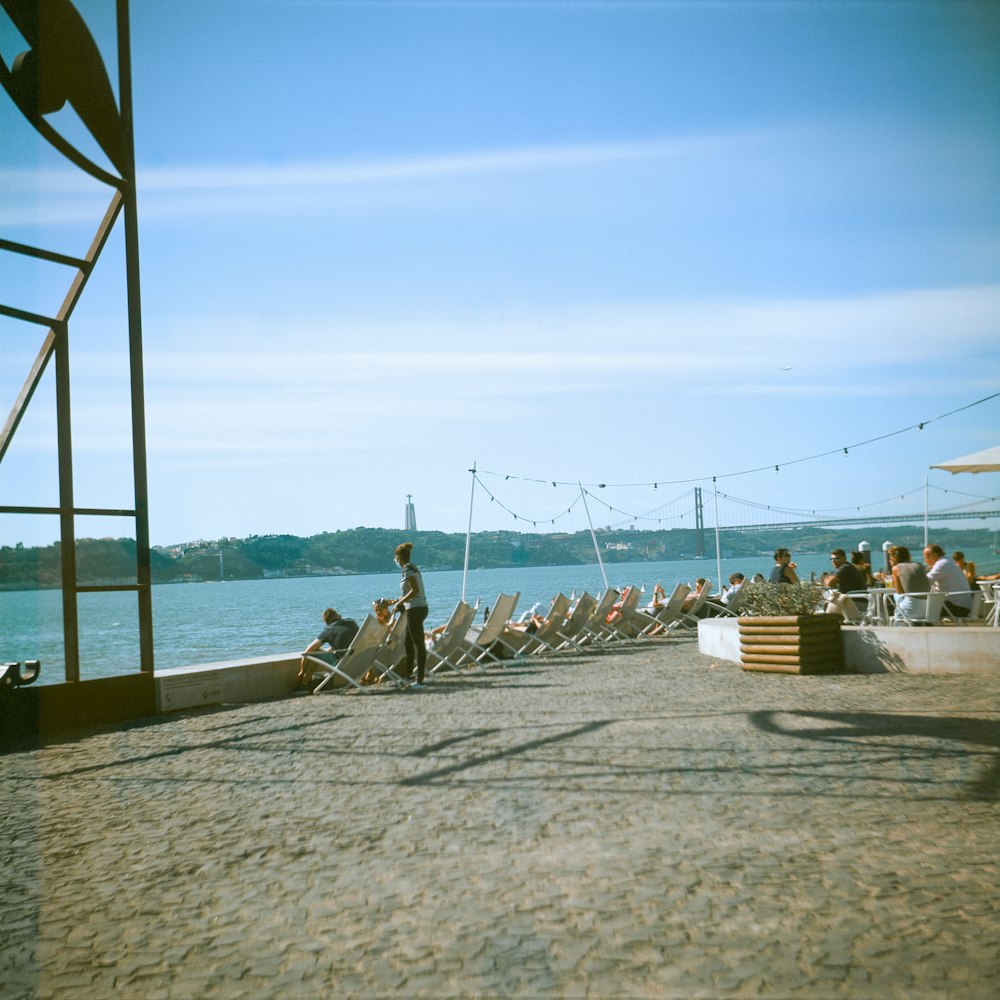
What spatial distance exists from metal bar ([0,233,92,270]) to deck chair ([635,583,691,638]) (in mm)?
9022

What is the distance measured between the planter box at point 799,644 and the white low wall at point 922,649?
14cm

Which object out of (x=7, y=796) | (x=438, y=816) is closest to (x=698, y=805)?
(x=438, y=816)

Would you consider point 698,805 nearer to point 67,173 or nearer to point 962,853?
point 962,853

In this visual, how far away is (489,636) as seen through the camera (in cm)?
1163

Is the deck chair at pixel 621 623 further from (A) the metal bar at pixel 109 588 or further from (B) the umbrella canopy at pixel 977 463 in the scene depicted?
(A) the metal bar at pixel 109 588

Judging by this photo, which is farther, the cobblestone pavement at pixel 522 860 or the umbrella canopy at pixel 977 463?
the umbrella canopy at pixel 977 463

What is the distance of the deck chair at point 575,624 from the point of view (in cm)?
1308

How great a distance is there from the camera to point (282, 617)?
6644 cm

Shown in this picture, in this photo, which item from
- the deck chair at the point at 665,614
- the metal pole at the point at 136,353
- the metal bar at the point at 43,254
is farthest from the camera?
the deck chair at the point at 665,614

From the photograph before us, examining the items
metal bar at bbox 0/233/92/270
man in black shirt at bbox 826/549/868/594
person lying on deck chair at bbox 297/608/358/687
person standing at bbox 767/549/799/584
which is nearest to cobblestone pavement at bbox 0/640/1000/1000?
person lying on deck chair at bbox 297/608/358/687

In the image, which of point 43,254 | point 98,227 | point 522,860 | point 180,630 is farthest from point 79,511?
point 180,630

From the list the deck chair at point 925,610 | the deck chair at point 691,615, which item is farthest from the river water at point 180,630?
the deck chair at point 925,610

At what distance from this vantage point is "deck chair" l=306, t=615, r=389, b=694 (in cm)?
899

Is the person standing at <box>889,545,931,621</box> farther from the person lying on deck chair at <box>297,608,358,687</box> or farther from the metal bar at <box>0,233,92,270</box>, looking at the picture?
the metal bar at <box>0,233,92,270</box>
